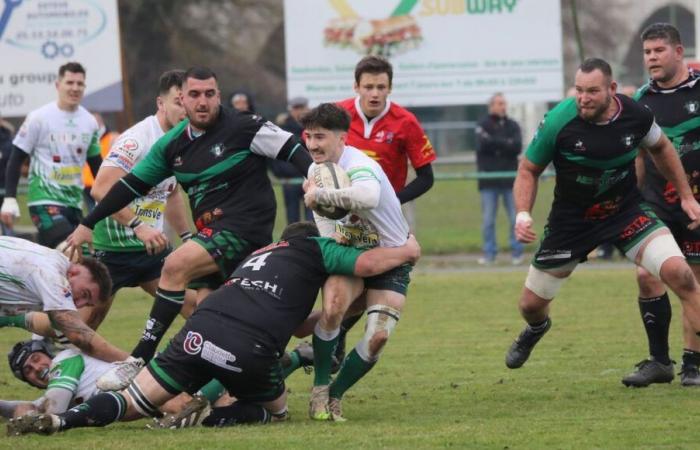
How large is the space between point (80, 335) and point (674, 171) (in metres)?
4.07

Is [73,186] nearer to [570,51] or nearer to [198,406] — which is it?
Result: [198,406]

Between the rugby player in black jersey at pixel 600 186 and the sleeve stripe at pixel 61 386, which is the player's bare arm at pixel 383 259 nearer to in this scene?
the rugby player in black jersey at pixel 600 186

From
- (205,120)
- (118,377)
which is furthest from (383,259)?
(118,377)

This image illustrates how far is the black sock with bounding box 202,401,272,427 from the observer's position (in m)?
7.83

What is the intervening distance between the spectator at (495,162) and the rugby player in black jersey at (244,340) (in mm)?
11120

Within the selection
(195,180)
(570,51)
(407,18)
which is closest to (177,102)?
(195,180)

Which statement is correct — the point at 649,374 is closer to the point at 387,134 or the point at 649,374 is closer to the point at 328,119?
the point at 387,134

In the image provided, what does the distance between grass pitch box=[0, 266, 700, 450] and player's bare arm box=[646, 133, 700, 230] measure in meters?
1.21

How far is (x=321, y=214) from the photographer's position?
7785 millimetres

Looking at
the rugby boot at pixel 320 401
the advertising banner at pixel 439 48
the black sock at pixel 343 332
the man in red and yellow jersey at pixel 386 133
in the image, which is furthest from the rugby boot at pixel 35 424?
the advertising banner at pixel 439 48

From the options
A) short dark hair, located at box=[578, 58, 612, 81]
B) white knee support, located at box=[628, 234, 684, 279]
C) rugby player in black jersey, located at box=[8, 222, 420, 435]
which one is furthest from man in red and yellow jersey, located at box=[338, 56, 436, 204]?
rugby player in black jersey, located at box=[8, 222, 420, 435]

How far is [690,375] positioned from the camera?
923 cm

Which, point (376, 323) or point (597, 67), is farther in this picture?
point (597, 67)

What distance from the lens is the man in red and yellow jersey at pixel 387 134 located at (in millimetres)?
9633
